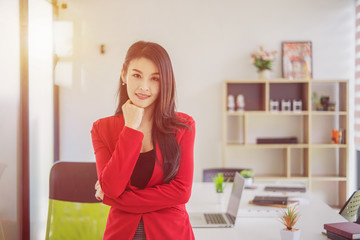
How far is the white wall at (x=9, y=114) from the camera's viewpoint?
3.48 metres

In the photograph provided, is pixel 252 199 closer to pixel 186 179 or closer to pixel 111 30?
pixel 186 179

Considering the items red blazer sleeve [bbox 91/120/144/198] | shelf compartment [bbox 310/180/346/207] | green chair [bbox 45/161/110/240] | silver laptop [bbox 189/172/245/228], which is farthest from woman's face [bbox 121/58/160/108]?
shelf compartment [bbox 310/180/346/207]

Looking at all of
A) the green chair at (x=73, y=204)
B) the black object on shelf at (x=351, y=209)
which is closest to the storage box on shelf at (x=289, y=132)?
the black object on shelf at (x=351, y=209)

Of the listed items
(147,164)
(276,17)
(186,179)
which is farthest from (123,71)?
(276,17)

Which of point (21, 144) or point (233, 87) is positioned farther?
point (233, 87)

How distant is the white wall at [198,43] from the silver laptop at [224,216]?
9.45ft

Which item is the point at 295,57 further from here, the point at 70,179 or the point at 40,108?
the point at 70,179

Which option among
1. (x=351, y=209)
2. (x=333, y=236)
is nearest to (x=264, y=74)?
(x=351, y=209)

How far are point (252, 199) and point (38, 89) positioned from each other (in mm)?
2653

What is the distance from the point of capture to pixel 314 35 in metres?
5.43

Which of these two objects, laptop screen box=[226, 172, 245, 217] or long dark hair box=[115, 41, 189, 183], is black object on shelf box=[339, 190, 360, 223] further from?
long dark hair box=[115, 41, 189, 183]

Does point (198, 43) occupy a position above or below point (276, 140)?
above

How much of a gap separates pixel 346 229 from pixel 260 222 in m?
0.60

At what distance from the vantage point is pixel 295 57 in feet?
17.7
